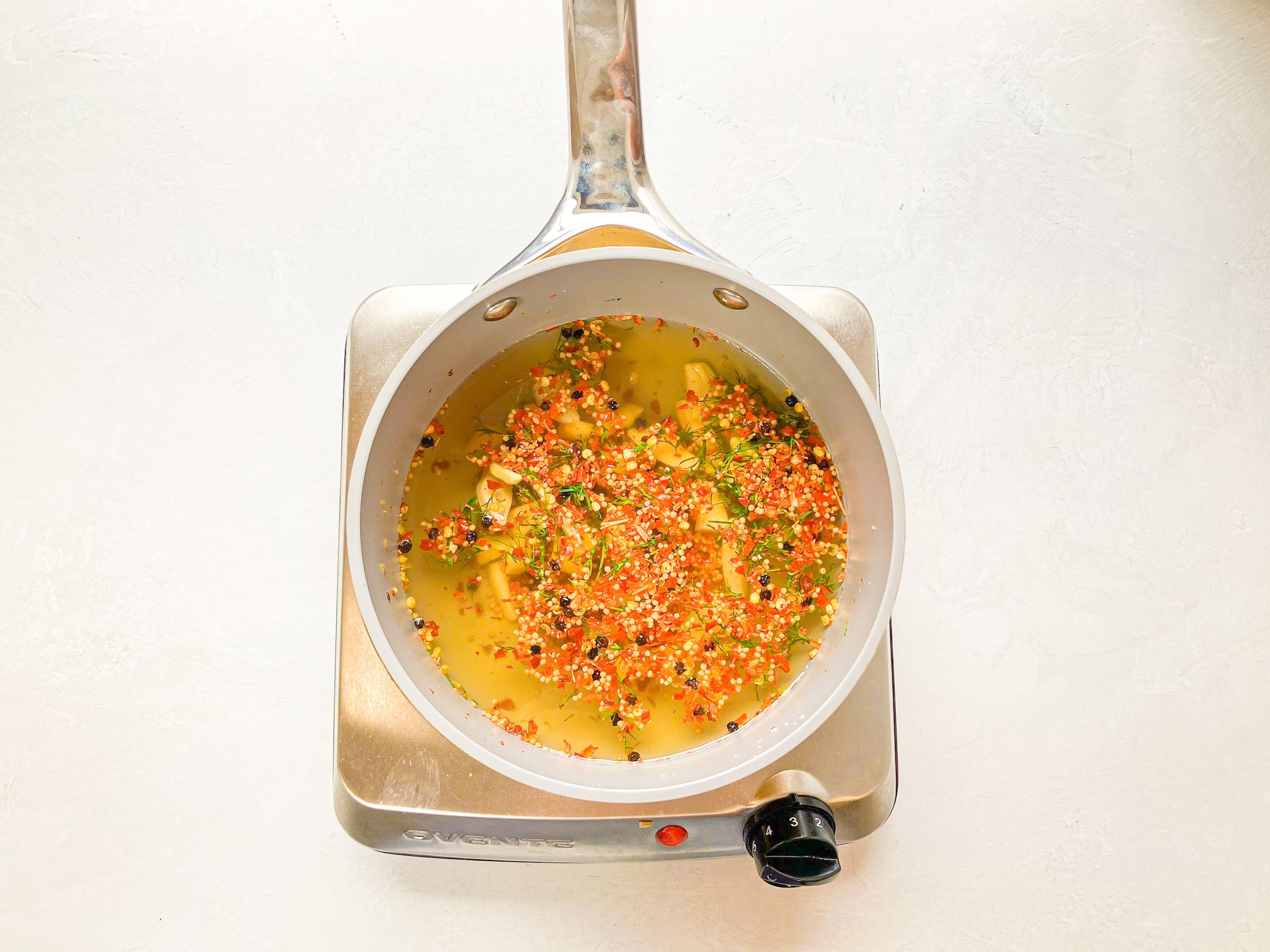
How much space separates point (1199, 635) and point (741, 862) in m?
0.66

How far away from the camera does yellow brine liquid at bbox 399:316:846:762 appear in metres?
0.87

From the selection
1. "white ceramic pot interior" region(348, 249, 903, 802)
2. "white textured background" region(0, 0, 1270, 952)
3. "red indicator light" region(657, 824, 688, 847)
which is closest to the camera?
"white ceramic pot interior" region(348, 249, 903, 802)

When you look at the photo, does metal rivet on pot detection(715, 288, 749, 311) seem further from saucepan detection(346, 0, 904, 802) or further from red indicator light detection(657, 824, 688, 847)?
red indicator light detection(657, 824, 688, 847)

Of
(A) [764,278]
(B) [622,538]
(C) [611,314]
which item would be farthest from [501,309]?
(A) [764,278]

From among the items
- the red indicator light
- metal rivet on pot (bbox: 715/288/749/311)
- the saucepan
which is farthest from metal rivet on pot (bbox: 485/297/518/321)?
the red indicator light

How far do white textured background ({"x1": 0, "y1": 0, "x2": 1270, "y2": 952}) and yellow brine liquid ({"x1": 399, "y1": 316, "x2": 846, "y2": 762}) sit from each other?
0.23 m

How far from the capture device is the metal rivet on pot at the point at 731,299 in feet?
2.54

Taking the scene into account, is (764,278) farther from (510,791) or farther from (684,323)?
(510,791)

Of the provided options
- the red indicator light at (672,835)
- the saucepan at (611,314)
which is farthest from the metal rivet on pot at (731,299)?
the red indicator light at (672,835)

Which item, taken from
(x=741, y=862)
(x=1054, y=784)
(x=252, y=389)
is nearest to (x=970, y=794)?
(x=1054, y=784)

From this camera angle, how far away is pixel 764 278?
41.7 inches

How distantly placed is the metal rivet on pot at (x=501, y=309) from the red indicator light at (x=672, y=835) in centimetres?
52

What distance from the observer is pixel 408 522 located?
866 millimetres

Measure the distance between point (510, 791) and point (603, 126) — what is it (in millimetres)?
659
